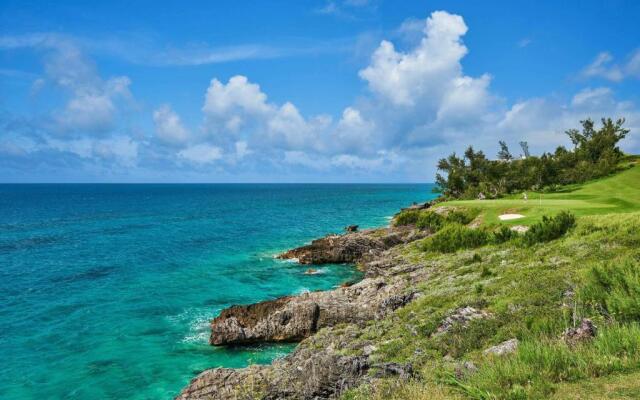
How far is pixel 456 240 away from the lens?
122 ft

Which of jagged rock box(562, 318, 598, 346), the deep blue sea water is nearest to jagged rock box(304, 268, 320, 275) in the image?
the deep blue sea water

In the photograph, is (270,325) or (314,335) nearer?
(314,335)

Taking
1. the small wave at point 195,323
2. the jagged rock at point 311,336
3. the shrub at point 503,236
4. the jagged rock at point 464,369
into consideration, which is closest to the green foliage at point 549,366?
the jagged rock at point 464,369

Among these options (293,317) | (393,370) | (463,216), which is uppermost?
(463,216)

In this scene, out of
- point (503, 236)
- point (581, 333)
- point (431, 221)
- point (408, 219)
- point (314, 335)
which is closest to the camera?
point (581, 333)

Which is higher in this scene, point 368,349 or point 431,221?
point 431,221

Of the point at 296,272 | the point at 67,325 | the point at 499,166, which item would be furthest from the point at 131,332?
the point at 499,166

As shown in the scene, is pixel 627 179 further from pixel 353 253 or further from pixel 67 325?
pixel 67 325

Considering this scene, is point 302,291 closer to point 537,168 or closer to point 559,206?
point 559,206

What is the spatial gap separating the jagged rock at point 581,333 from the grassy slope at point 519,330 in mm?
387

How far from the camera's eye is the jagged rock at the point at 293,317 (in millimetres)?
25231

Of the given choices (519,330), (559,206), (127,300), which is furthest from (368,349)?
(559,206)

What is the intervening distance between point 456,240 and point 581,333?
86.5 feet

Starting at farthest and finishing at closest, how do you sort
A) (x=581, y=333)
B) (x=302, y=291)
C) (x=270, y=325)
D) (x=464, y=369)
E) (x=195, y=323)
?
(x=302, y=291)
(x=195, y=323)
(x=270, y=325)
(x=581, y=333)
(x=464, y=369)
